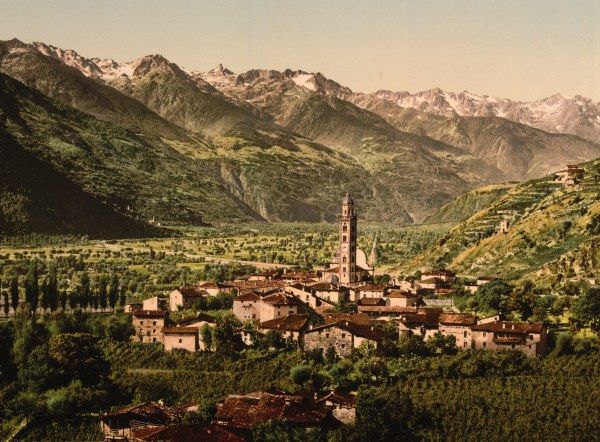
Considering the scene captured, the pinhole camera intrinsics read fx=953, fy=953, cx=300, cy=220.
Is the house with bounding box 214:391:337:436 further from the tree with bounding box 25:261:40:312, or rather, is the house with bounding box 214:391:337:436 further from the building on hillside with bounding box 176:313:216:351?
the tree with bounding box 25:261:40:312

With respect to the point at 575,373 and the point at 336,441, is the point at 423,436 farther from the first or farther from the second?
the point at 575,373

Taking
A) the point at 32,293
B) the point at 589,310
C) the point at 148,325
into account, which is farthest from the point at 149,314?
the point at 589,310

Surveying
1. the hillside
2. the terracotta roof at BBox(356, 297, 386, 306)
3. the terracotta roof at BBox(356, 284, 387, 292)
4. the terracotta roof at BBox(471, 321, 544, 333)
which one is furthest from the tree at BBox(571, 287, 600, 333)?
the terracotta roof at BBox(356, 284, 387, 292)

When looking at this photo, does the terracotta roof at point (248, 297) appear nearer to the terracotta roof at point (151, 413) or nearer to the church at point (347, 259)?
the church at point (347, 259)

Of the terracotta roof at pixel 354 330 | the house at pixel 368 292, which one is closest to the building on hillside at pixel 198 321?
the terracotta roof at pixel 354 330

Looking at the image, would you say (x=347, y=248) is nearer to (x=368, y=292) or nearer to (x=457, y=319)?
(x=368, y=292)
